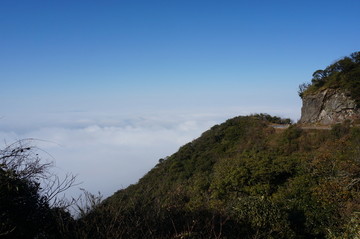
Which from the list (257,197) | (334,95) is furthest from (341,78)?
(257,197)

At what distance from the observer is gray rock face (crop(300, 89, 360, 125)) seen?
19531 mm

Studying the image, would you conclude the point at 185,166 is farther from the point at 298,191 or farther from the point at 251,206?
the point at 251,206

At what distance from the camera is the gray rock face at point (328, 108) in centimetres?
1953

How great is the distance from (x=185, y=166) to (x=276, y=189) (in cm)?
1105

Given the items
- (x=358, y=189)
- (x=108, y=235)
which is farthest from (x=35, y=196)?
(x=358, y=189)

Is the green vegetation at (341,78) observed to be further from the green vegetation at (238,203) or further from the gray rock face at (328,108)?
the green vegetation at (238,203)

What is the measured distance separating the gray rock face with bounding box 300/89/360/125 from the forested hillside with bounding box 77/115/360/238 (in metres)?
2.47

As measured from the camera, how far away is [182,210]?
7605mm

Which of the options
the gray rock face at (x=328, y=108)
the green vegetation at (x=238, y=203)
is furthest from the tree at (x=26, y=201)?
the gray rock face at (x=328, y=108)

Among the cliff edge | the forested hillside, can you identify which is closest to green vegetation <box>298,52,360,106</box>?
the cliff edge

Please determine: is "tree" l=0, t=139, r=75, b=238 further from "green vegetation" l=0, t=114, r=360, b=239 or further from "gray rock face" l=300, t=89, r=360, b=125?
"gray rock face" l=300, t=89, r=360, b=125

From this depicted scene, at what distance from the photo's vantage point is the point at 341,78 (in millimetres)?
20891

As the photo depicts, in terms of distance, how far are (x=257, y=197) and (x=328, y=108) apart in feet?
52.1

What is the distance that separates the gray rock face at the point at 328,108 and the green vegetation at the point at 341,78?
0.51m
